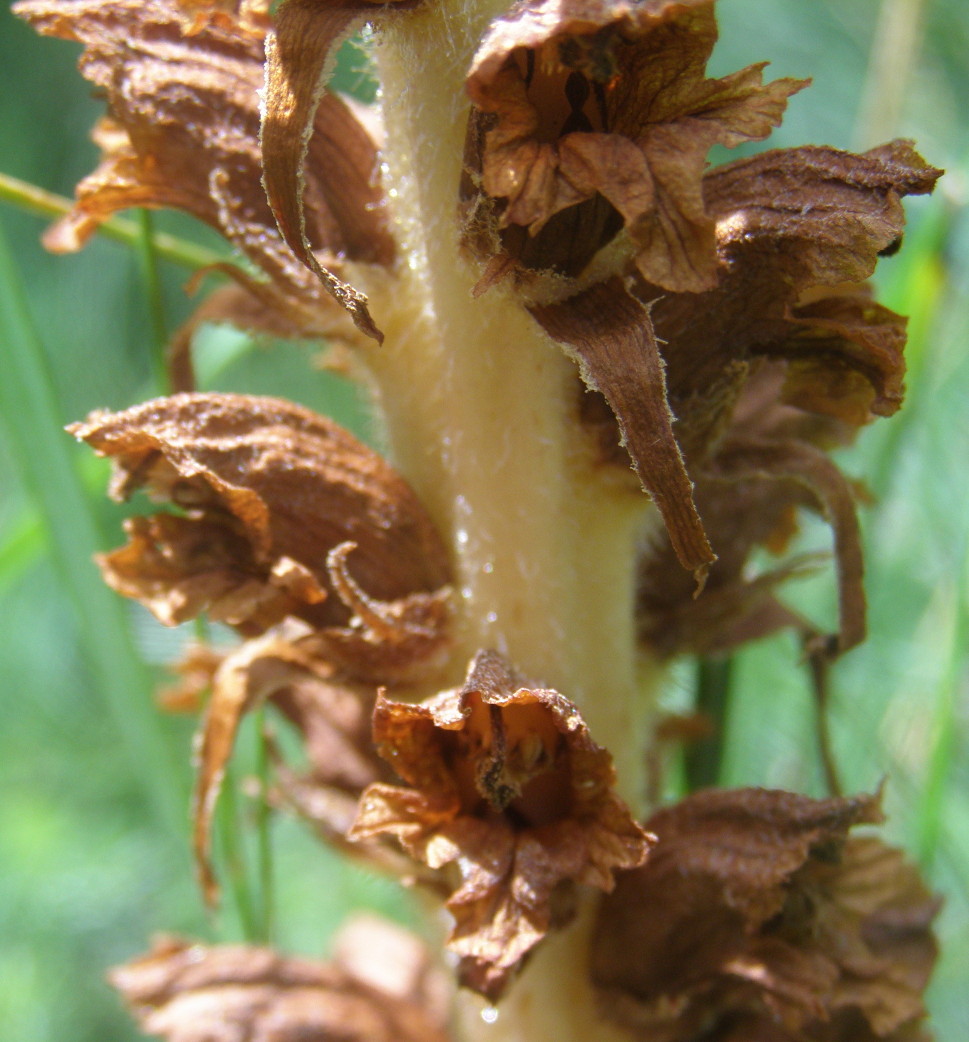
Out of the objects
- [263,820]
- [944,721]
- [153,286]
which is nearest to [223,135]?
[153,286]

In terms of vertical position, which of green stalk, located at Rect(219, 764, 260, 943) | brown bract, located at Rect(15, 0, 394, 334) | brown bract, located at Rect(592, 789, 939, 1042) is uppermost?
brown bract, located at Rect(15, 0, 394, 334)

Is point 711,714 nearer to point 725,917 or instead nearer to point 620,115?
point 725,917

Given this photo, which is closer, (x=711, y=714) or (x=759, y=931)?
(x=759, y=931)

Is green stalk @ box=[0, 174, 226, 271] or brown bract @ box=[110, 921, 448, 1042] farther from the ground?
green stalk @ box=[0, 174, 226, 271]

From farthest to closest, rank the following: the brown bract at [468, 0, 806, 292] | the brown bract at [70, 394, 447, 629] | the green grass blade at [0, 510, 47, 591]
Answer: the green grass blade at [0, 510, 47, 591] → the brown bract at [70, 394, 447, 629] → the brown bract at [468, 0, 806, 292]

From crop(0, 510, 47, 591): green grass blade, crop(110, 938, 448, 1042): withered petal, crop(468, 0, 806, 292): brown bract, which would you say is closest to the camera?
crop(468, 0, 806, 292): brown bract

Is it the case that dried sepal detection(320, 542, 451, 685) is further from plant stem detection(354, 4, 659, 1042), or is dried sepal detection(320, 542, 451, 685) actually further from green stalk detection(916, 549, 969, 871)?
green stalk detection(916, 549, 969, 871)

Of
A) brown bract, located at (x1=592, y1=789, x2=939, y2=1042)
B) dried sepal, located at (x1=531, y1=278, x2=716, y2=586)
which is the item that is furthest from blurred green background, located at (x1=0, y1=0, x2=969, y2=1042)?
dried sepal, located at (x1=531, y1=278, x2=716, y2=586)
